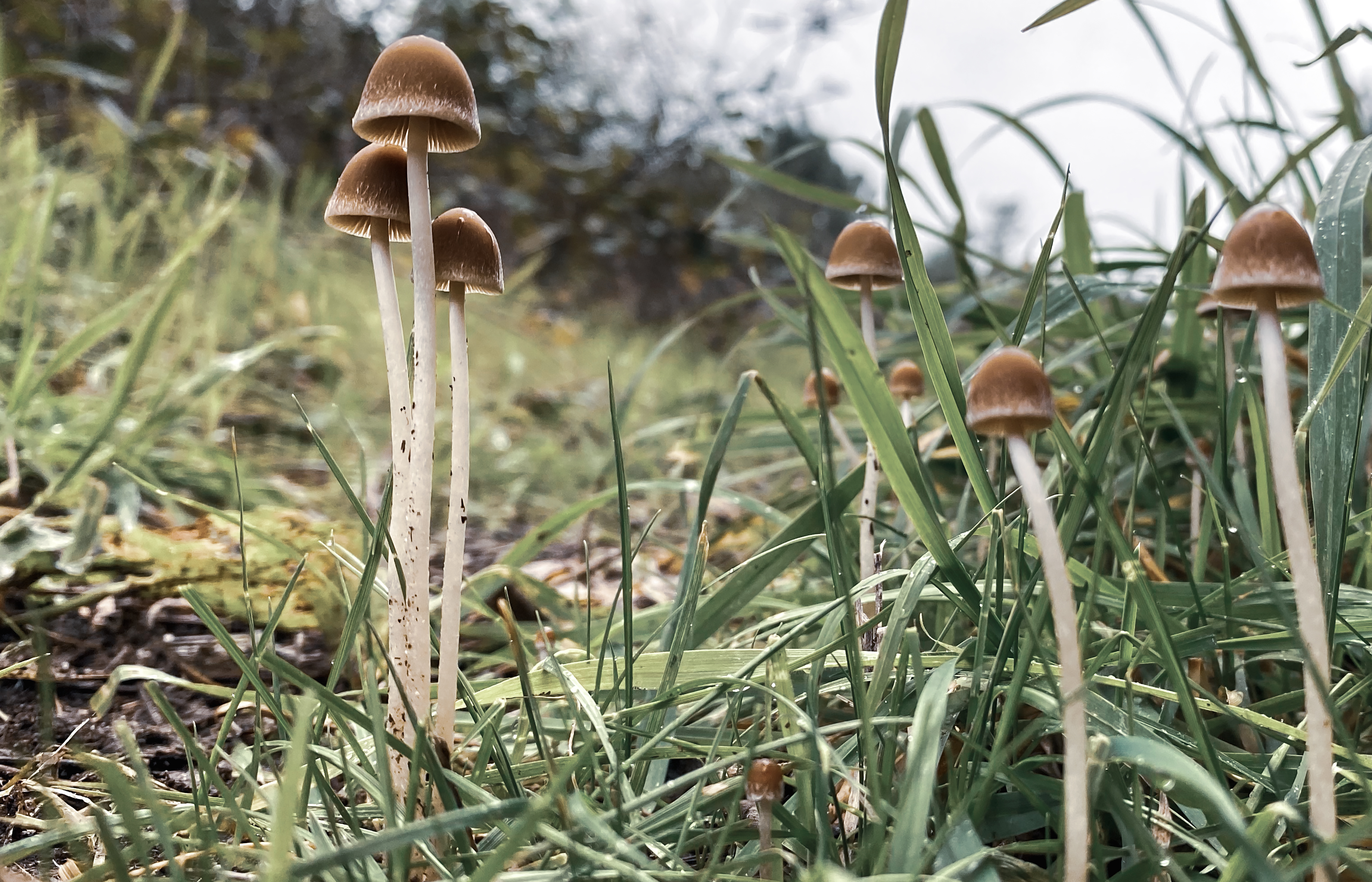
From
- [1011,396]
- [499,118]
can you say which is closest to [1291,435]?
[1011,396]

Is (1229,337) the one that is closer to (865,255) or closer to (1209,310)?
(1209,310)

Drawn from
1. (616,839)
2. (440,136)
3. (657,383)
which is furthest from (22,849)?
(657,383)

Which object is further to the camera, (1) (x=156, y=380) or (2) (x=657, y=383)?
(2) (x=657, y=383)

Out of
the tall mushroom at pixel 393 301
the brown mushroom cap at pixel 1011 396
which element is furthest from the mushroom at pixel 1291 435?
the tall mushroom at pixel 393 301

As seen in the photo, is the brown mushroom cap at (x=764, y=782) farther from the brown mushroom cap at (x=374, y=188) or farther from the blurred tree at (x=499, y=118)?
the blurred tree at (x=499, y=118)

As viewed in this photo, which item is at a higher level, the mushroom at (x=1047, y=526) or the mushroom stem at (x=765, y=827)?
the mushroom at (x=1047, y=526)

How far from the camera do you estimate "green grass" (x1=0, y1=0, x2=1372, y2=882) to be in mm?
747

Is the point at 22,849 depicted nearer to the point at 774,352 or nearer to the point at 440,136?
the point at 440,136

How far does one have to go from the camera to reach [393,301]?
1.00 m

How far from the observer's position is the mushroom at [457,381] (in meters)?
0.94

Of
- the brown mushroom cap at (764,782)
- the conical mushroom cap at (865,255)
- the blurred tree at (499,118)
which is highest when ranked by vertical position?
the blurred tree at (499,118)

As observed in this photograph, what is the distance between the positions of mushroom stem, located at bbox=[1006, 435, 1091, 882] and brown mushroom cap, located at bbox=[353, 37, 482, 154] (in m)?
0.66

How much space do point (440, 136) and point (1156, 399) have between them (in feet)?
4.70

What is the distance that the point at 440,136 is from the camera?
1.04 metres
